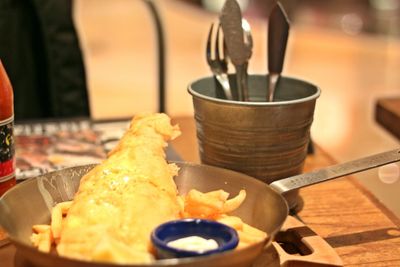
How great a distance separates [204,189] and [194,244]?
7.4 inches

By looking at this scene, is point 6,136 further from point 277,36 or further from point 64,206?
point 277,36

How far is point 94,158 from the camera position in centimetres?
112

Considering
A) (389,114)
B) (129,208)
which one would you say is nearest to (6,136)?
(129,208)

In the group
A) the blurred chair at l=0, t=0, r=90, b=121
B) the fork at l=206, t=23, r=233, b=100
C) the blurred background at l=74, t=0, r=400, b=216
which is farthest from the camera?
Result: the blurred background at l=74, t=0, r=400, b=216

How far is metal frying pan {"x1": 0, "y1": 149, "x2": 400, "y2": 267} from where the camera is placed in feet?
2.35

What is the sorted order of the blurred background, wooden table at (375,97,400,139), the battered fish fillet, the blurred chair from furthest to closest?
1. the blurred background
2. the blurred chair
3. wooden table at (375,97,400,139)
4. the battered fish fillet

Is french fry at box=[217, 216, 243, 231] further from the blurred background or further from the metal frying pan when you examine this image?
the blurred background

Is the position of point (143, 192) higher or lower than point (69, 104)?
higher

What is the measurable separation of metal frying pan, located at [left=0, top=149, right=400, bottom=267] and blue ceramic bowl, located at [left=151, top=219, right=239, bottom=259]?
31 mm

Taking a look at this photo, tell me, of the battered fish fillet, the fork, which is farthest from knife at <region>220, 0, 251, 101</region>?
the battered fish fillet

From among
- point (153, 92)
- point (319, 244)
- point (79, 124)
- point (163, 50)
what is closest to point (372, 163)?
point (319, 244)

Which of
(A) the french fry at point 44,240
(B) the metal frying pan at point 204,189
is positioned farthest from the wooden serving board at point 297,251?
(A) the french fry at point 44,240

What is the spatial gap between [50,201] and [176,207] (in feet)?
0.54

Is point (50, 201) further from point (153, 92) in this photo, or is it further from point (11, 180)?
point (153, 92)
